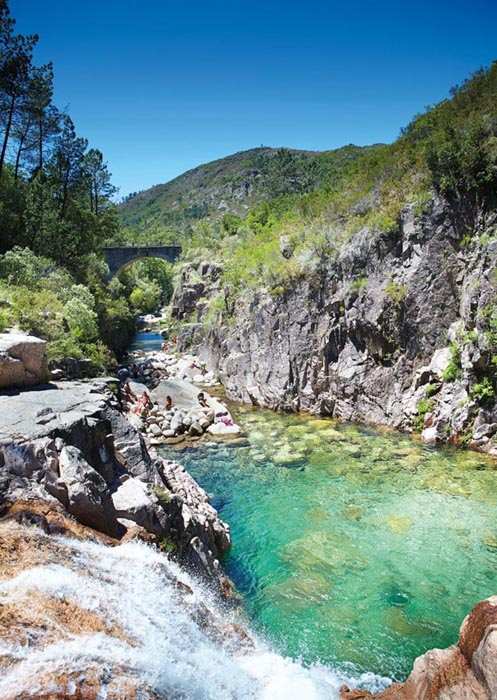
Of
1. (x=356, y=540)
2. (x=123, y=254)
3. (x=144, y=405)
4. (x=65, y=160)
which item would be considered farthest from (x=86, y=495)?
(x=123, y=254)

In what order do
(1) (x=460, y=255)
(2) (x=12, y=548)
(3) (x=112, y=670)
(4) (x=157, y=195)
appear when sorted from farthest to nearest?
(4) (x=157, y=195) → (1) (x=460, y=255) → (2) (x=12, y=548) → (3) (x=112, y=670)

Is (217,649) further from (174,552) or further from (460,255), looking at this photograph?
(460,255)

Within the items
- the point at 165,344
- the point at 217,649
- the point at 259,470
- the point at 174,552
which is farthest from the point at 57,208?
the point at 217,649

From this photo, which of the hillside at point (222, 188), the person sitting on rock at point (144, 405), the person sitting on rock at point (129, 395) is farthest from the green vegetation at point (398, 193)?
the hillside at point (222, 188)

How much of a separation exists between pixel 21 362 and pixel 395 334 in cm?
1309

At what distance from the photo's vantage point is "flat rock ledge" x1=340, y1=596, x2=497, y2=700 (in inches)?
159

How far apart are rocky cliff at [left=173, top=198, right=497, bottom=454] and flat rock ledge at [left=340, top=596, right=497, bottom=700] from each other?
9989 millimetres

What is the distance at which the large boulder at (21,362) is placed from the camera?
942 centimetres

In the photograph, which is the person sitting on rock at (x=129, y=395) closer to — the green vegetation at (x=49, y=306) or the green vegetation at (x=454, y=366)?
the green vegetation at (x=49, y=306)

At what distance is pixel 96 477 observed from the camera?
684 cm

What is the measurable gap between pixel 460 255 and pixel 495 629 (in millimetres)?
14385

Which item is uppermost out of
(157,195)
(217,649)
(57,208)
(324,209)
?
A: (157,195)

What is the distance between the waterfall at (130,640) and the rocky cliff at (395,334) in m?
10.5

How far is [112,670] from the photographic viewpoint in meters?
4.02
